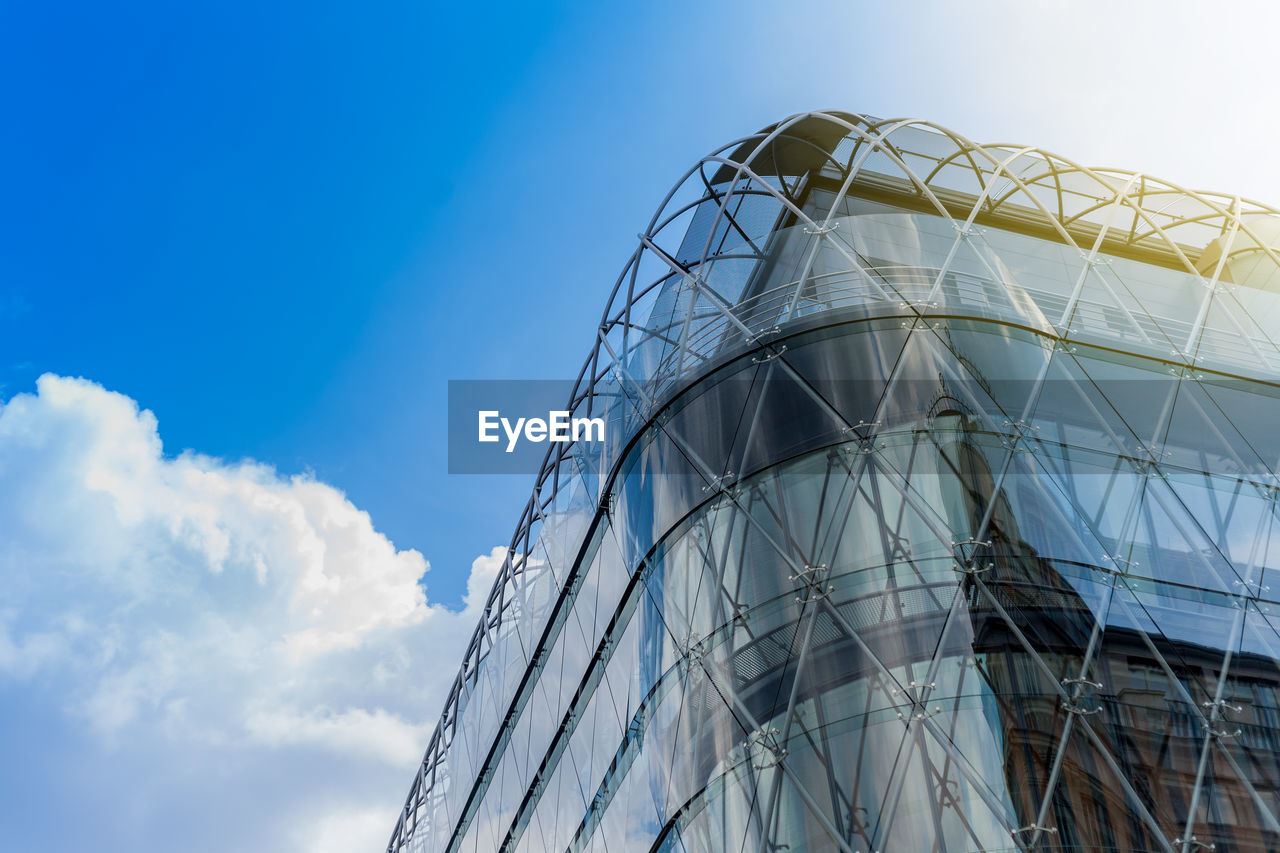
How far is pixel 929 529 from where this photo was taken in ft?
43.6

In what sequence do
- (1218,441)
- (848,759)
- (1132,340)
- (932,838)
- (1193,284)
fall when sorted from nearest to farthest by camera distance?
(932,838), (848,759), (1218,441), (1132,340), (1193,284)

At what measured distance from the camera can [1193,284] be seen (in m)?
17.9

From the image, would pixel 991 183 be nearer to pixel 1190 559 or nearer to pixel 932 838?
pixel 1190 559

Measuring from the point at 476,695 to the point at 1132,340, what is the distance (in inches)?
764

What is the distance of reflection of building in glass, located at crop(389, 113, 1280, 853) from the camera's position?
11820mm

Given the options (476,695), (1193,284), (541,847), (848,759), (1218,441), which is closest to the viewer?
(848,759)

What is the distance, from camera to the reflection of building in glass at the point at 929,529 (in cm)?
1182

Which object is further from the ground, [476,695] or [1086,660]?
[476,695]

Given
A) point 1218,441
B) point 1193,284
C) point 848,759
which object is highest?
point 1193,284

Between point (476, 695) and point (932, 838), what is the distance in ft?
64.2

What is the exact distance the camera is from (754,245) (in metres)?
19.0

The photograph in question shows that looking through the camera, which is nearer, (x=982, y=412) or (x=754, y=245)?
(x=982, y=412)

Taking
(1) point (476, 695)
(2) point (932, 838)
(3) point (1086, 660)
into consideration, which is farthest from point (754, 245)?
(1) point (476, 695)

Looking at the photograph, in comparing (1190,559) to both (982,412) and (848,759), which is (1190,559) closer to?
(982,412)
